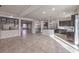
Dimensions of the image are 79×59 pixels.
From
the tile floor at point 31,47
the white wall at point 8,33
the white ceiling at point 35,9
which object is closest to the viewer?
the tile floor at point 31,47

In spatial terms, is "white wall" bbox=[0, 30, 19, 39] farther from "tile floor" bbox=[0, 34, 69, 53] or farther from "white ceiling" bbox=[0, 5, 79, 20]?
"tile floor" bbox=[0, 34, 69, 53]

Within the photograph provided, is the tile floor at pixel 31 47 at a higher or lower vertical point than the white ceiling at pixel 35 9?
lower

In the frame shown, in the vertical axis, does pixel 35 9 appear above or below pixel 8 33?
above

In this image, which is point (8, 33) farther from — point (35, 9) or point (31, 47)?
point (31, 47)

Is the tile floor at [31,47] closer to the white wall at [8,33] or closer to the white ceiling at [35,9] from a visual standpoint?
the white wall at [8,33]

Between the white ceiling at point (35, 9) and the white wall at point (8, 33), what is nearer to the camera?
the white ceiling at point (35, 9)

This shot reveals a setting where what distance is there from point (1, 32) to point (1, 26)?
28.3 inches

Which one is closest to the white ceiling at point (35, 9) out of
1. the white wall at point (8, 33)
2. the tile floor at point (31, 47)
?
the white wall at point (8, 33)

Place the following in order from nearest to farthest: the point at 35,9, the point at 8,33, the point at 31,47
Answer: the point at 31,47
the point at 35,9
the point at 8,33

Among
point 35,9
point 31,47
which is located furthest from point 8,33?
point 31,47

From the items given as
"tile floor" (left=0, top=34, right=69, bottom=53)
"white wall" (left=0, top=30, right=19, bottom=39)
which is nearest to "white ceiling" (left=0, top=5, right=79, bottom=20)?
"white wall" (left=0, top=30, right=19, bottom=39)

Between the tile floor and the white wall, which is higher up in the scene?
the white wall
